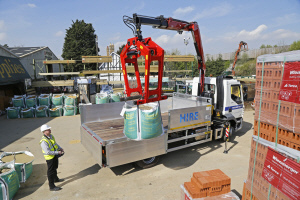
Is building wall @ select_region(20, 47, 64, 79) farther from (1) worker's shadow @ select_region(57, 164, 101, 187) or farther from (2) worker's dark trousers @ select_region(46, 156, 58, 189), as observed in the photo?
(2) worker's dark trousers @ select_region(46, 156, 58, 189)

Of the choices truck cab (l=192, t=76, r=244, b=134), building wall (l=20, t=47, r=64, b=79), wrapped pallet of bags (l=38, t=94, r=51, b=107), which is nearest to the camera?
truck cab (l=192, t=76, r=244, b=134)

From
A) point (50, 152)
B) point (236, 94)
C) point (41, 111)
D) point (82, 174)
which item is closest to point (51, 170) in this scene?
point (50, 152)

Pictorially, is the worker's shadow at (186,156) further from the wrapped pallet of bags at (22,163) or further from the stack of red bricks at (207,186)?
the wrapped pallet of bags at (22,163)

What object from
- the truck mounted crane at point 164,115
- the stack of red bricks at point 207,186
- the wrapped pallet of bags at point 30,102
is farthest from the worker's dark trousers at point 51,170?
the wrapped pallet of bags at point 30,102

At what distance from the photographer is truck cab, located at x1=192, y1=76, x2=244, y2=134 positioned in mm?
8188

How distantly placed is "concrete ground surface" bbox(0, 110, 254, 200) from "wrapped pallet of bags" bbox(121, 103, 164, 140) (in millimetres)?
1426

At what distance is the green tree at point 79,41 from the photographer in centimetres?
4147

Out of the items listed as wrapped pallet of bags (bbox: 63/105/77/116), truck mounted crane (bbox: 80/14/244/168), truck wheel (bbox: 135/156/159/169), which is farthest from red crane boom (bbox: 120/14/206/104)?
wrapped pallet of bags (bbox: 63/105/77/116)

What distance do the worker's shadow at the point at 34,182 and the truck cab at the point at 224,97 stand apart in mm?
6599

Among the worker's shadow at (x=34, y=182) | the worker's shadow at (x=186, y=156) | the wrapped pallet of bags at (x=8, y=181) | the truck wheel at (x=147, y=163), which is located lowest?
the worker's shadow at (x=34, y=182)

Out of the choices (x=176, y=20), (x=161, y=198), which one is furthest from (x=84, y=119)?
(x=176, y=20)

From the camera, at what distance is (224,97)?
8195 millimetres

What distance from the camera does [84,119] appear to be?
6934 millimetres

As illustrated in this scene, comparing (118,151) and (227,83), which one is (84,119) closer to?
(118,151)
